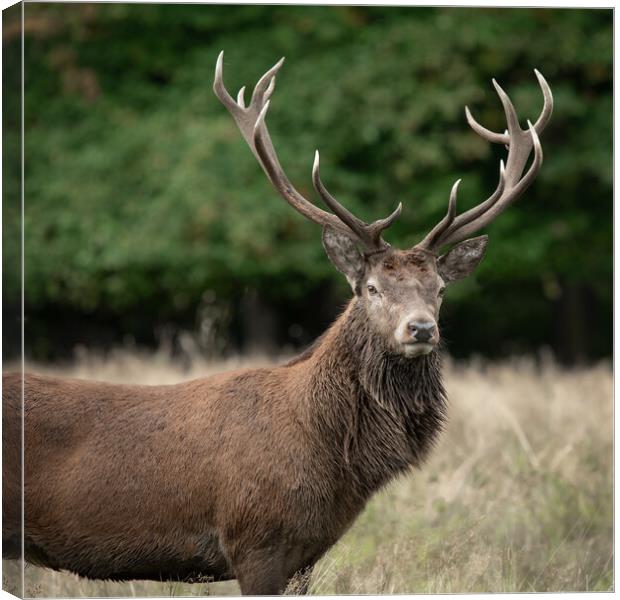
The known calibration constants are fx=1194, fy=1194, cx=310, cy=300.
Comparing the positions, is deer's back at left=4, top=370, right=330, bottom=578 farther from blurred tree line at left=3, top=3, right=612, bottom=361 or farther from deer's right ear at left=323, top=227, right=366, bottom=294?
blurred tree line at left=3, top=3, right=612, bottom=361

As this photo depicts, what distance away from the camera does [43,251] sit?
12.4 meters

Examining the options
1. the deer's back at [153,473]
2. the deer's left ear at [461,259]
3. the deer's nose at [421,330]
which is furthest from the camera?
the deer's left ear at [461,259]

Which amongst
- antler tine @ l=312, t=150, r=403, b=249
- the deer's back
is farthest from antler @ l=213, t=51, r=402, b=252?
the deer's back

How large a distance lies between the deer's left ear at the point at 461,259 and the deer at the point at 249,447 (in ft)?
0.33

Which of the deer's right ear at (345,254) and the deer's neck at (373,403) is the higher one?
the deer's right ear at (345,254)

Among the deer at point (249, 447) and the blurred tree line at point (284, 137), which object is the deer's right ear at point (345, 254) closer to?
the deer at point (249, 447)

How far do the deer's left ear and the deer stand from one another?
0.33 ft

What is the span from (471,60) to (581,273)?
3227 mm

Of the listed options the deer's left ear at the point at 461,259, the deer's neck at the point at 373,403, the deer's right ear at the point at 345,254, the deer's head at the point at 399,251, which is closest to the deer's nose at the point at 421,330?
the deer's head at the point at 399,251

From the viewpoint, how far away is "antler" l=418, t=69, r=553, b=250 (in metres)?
4.86

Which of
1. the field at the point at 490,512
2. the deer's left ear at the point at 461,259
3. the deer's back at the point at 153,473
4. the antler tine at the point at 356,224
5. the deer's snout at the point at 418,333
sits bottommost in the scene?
the field at the point at 490,512

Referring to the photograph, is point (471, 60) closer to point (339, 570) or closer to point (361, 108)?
point (361, 108)

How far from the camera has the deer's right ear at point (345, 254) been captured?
189 inches

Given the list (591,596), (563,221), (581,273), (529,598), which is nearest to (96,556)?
(529,598)
